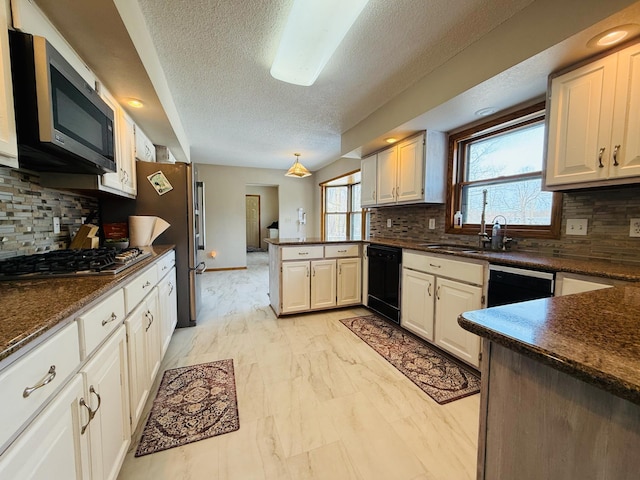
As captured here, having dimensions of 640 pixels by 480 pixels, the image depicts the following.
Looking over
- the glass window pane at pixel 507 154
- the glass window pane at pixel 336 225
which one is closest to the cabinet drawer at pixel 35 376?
the glass window pane at pixel 507 154

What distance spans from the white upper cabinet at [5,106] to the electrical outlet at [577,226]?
10.1 feet

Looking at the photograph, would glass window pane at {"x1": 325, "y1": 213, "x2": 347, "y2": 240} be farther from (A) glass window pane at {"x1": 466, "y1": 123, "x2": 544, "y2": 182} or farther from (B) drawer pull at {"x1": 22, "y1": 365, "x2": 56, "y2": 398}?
(B) drawer pull at {"x1": 22, "y1": 365, "x2": 56, "y2": 398}

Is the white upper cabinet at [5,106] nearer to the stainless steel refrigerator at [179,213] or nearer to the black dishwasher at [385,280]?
the stainless steel refrigerator at [179,213]

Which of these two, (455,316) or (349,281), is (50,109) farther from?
(349,281)

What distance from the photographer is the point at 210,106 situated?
10.0 ft

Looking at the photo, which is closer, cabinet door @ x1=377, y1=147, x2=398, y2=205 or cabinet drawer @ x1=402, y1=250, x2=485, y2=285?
cabinet drawer @ x1=402, y1=250, x2=485, y2=285

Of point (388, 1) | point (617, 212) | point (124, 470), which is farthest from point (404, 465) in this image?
point (388, 1)

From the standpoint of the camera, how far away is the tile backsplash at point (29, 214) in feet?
4.63

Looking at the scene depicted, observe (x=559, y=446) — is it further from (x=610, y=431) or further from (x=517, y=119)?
(x=517, y=119)

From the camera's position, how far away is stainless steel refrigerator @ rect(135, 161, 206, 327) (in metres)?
2.74

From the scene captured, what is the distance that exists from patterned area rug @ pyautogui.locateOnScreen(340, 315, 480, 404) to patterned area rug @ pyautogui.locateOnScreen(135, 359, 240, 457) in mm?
1265

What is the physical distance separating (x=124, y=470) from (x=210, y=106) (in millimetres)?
3137

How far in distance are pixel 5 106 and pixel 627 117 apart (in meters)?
2.80

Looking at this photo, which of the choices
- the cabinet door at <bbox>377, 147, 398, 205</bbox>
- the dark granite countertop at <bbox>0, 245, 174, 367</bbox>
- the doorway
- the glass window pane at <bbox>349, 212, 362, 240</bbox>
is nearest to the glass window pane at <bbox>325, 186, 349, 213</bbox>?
the glass window pane at <bbox>349, 212, 362, 240</bbox>
